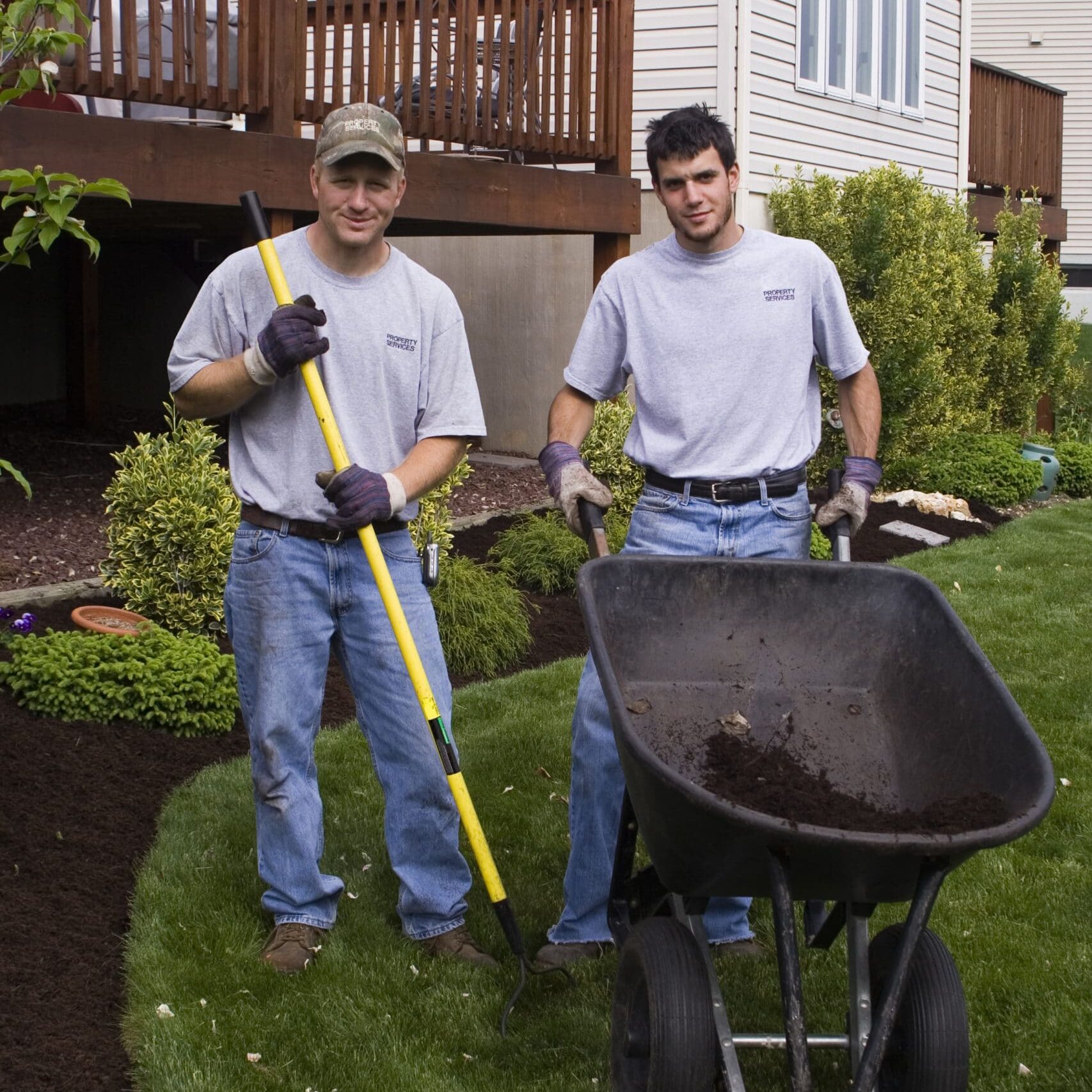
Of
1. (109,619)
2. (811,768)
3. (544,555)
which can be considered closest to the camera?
(811,768)

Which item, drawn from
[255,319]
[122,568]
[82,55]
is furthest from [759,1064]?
[82,55]

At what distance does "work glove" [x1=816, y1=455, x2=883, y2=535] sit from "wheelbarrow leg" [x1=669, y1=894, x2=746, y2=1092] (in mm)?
1009

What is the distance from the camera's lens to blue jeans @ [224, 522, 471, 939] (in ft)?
11.8

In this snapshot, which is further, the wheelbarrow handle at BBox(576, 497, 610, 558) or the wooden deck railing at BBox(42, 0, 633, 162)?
the wooden deck railing at BBox(42, 0, 633, 162)

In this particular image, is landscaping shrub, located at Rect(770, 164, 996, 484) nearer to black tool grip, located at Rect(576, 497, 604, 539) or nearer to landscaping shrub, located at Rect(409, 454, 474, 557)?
landscaping shrub, located at Rect(409, 454, 474, 557)

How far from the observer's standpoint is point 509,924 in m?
3.52

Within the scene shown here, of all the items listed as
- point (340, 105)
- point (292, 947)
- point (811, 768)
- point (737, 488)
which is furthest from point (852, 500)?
point (340, 105)

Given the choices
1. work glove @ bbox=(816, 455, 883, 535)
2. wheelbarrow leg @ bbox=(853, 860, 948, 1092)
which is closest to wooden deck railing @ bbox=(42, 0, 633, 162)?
work glove @ bbox=(816, 455, 883, 535)

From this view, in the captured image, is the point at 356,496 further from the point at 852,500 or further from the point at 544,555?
the point at 544,555

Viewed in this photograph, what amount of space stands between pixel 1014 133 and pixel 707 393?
48.7ft

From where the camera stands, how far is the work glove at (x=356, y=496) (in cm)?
340

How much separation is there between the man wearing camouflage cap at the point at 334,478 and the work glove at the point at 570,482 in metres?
0.25

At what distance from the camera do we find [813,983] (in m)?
3.73

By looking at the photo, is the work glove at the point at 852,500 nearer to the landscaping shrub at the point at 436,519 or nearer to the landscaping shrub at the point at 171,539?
the landscaping shrub at the point at 171,539
